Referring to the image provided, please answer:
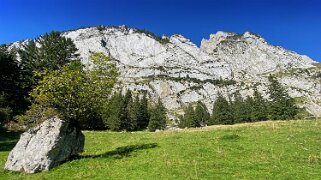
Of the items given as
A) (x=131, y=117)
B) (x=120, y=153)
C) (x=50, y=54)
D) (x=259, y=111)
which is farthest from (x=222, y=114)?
(x=120, y=153)

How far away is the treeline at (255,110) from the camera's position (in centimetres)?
11232

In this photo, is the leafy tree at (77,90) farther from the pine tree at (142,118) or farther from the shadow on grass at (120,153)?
the pine tree at (142,118)

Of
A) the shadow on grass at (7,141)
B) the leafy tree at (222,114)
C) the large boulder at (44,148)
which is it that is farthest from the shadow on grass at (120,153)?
the leafy tree at (222,114)

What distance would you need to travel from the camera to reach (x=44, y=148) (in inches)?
1045

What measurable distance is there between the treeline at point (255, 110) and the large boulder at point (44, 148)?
308 feet

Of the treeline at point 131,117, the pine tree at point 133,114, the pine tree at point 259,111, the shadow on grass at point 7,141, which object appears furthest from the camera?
the pine tree at point 259,111

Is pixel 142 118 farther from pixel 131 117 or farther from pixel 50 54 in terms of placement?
pixel 50 54

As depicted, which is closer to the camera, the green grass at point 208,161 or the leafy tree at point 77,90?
the green grass at point 208,161

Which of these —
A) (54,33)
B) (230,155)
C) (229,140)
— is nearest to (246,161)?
(230,155)

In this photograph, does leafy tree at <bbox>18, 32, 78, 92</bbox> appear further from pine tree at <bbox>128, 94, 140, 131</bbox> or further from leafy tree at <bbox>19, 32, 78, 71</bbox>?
pine tree at <bbox>128, 94, 140, 131</bbox>

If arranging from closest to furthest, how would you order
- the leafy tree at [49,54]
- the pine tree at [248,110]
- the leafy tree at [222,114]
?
the leafy tree at [49,54] < the pine tree at [248,110] < the leafy tree at [222,114]

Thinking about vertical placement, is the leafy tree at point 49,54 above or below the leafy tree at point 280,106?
above

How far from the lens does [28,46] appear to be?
3701 inches

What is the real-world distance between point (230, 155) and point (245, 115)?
112417 mm
